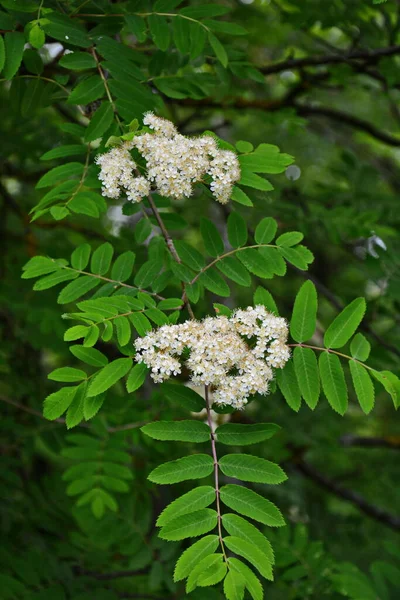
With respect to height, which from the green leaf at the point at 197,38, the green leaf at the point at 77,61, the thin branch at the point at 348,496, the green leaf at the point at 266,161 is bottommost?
the thin branch at the point at 348,496

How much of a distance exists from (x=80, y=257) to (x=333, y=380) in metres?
0.79

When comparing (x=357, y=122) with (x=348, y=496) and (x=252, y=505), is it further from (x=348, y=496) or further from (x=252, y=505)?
(x=252, y=505)

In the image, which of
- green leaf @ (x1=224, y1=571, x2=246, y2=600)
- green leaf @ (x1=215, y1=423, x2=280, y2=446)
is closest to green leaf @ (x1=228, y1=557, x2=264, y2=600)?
green leaf @ (x1=224, y1=571, x2=246, y2=600)

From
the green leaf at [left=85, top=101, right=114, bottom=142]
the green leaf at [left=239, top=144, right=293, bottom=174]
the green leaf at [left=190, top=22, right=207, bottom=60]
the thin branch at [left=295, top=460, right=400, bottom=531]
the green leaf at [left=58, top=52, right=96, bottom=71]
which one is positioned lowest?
the thin branch at [left=295, top=460, right=400, bottom=531]

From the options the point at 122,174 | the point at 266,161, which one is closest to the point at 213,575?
the point at 122,174

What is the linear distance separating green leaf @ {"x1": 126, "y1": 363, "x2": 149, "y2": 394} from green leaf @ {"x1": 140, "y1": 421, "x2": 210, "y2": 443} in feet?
0.32

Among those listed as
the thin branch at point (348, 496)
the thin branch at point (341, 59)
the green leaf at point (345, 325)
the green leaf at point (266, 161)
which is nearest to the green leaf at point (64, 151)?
the green leaf at point (266, 161)

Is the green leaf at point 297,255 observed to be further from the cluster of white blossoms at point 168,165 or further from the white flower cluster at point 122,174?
the white flower cluster at point 122,174

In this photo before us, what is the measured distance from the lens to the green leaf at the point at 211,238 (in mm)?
1806

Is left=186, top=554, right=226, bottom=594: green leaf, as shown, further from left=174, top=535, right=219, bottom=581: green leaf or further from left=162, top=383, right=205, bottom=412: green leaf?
left=162, top=383, right=205, bottom=412: green leaf

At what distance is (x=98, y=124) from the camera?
1.74 m

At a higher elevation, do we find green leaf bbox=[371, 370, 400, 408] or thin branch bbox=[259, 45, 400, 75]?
thin branch bbox=[259, 45, 400, 75]

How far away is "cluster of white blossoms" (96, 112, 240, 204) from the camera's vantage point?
61.4 inches

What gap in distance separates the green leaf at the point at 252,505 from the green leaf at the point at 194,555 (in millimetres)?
91
